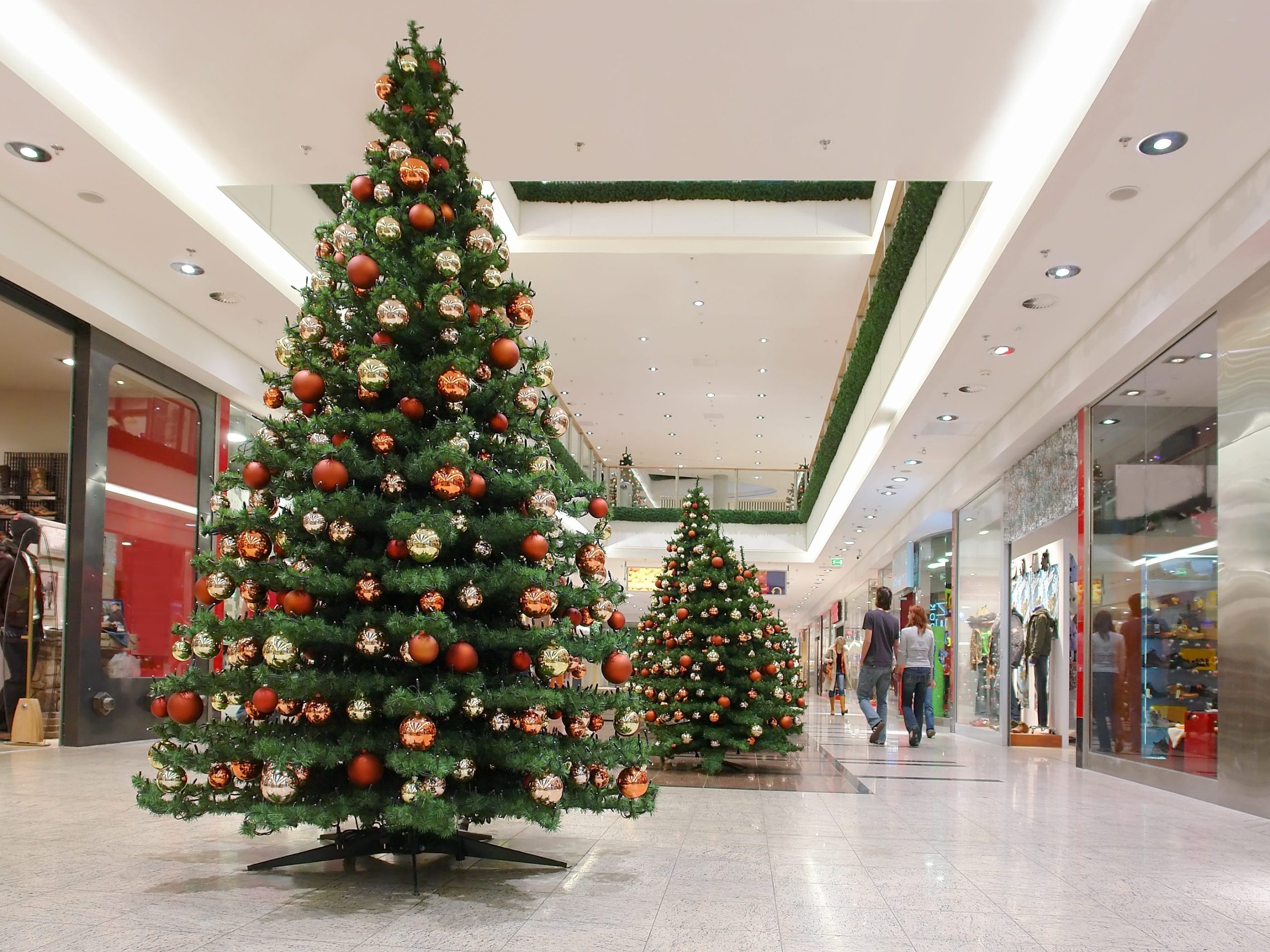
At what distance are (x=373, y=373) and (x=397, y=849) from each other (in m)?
1.93

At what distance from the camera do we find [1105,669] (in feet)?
31.9

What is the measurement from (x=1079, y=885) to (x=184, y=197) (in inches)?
306

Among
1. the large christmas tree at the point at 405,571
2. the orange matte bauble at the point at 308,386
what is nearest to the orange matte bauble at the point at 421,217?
the large christmas tree at the point at 405,571

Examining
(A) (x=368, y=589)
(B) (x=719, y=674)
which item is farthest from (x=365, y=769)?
(B) (x=719, y=674)

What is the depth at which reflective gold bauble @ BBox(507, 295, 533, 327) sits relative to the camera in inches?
177

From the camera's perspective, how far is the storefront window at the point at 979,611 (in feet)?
48.5

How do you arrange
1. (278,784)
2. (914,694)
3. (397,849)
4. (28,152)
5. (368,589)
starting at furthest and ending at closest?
(914,694)
(28,152)
(397,849)
(368,589)
(278,784)

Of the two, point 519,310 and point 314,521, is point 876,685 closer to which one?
point 519,310

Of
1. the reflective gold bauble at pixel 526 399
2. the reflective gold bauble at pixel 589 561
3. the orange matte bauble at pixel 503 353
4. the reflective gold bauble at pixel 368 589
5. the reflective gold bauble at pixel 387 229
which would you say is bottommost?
the reflective gold bauble at pixel 368 589

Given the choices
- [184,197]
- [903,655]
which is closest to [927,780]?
[903,655]

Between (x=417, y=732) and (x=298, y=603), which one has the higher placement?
(x=298, y=603)

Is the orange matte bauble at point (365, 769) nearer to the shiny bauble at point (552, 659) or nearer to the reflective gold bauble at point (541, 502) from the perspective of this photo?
the shiny bauble at point (552, 659)

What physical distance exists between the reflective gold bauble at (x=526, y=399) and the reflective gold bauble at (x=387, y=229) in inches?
31.9

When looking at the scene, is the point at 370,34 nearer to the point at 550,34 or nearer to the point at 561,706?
the point at 550,34
